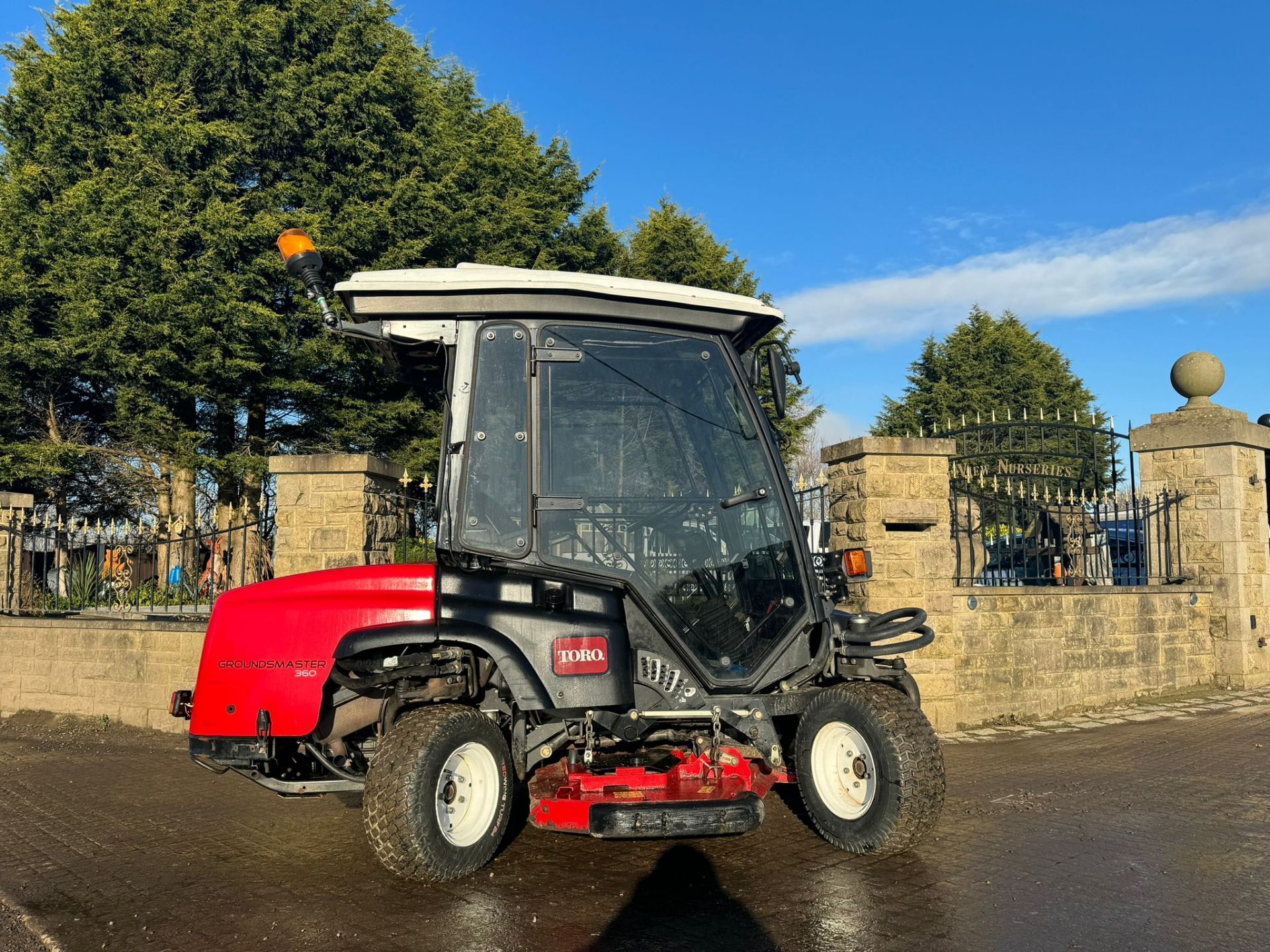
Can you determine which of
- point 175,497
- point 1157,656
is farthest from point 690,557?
point 175,497

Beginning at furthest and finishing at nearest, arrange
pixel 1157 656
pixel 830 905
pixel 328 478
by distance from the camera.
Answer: pixel 1157 656, pixel 328 478, pixel 830 905

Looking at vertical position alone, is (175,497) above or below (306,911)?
above

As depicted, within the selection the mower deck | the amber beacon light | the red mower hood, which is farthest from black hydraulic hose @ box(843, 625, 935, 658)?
the amber beacon light

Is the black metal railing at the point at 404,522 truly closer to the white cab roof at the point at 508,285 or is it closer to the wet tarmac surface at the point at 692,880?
the wet tarmac surface at the point at 692,880

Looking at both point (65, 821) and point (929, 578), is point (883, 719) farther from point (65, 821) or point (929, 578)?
point (65, 821)

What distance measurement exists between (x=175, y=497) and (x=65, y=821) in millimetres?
14871

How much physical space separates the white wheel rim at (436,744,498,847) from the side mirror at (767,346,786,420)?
2071 mm

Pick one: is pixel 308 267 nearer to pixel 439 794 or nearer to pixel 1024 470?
pixel 439 794

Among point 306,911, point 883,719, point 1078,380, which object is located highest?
point 1078,380

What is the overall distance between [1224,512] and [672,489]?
811 centimetres

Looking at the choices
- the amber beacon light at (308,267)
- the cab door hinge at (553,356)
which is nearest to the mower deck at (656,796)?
the cab door hinge at (553,356)

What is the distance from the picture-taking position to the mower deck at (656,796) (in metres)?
4.30

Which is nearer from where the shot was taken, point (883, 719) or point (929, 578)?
point (883, 719)

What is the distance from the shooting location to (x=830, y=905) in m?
4.21
